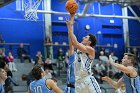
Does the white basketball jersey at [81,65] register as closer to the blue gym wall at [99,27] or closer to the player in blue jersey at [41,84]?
the player in blue jersey at [41,84]

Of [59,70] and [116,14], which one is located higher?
[116,14]

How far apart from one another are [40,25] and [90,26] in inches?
131

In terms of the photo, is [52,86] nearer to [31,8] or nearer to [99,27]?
[31,8]

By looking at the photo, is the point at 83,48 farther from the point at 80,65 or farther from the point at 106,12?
the point at 106,12

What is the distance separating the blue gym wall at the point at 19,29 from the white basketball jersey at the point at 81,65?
14.2m

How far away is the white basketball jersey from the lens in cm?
621

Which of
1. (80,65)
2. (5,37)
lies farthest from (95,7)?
(80,65)

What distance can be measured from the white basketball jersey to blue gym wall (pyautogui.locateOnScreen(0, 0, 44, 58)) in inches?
561

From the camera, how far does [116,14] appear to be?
23.5 metres

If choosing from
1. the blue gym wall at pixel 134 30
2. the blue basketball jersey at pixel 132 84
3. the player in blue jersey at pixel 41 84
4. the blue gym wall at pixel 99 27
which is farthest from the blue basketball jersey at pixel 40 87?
the blue gym wall at pixel 134 30

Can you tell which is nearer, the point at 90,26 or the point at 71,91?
the point at 71,91

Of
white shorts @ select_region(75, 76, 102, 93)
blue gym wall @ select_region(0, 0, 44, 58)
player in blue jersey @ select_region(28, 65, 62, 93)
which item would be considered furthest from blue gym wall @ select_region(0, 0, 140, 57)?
player in blue jersey @ select_region(28, 65, 62, 93)

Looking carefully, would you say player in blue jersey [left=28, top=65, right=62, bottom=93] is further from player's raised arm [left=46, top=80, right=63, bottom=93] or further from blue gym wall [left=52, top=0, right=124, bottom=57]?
blue gym wall [left=52, top=0, right=124, bottom=57]

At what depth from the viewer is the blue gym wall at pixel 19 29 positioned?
20.5 m
